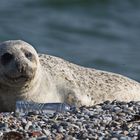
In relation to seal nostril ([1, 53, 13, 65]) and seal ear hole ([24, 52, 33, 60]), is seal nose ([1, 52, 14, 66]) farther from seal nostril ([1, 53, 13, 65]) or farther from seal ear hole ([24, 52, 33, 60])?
seal ear hole ([24, 52, 33, 60])

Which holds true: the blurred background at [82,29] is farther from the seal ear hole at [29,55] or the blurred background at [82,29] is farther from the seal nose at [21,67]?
the seal nose at [21,67]

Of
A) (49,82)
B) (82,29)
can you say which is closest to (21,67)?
(49,82)

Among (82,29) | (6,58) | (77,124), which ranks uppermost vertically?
(82,29)

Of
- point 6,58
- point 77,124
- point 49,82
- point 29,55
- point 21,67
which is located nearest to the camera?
point 77,124

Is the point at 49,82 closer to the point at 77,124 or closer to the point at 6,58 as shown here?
the point at 6,58

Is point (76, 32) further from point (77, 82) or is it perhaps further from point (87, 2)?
point (77, 82)

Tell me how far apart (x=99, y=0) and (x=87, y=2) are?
1.10ft

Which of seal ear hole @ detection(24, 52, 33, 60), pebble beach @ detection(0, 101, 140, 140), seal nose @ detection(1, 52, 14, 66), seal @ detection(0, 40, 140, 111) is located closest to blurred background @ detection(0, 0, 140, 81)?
seal @ detection(0, 40, 140, 111)

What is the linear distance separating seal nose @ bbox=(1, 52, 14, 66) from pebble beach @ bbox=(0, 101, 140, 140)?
81 cm

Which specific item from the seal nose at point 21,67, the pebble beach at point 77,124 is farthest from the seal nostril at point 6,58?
the pebble beach at point 77,124

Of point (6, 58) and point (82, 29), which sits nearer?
point (6, 58)

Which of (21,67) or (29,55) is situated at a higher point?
(29,55)

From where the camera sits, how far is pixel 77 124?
22.4 feet

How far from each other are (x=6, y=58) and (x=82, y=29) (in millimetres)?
8567
